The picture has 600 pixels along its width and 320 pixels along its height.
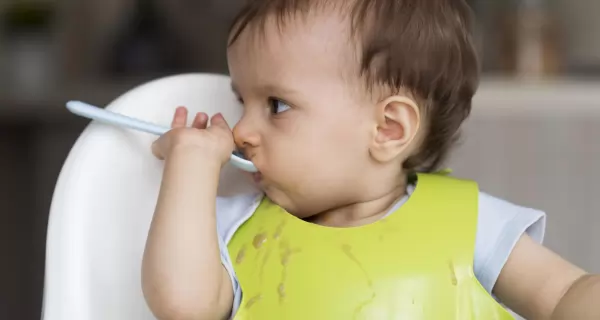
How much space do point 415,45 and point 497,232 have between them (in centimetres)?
19

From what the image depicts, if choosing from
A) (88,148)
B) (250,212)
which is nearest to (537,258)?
(250,212)

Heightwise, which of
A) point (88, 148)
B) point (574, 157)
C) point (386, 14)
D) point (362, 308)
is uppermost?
point (386, 14)

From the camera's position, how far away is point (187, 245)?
0.67m

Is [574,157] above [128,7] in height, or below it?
below

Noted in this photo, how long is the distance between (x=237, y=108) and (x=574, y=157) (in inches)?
37.1

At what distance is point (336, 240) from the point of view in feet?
2.34

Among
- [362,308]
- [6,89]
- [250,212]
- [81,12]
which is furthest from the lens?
[81,12]

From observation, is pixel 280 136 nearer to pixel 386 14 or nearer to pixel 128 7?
pixel 386 14

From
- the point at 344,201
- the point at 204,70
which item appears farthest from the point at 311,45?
the point at 204,70

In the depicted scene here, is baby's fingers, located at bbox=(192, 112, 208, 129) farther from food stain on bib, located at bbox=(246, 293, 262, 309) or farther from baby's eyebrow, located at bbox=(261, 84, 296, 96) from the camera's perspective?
food stain on bib, located at bbox=(246, 293, 262, 309)

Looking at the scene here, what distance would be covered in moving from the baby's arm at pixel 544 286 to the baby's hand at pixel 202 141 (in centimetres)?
29

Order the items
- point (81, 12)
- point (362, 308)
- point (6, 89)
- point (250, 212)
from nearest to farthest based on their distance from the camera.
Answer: point (362, 308) < point (250, 212) < point (6, 89) < point (81, 12)

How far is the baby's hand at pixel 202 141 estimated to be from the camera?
0.72 m

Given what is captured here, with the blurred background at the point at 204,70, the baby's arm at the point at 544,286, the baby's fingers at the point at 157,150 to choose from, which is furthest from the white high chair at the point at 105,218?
the blurred background at the point at 204,70
